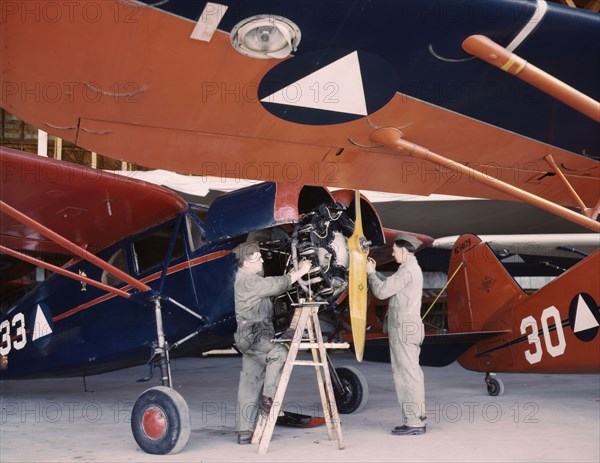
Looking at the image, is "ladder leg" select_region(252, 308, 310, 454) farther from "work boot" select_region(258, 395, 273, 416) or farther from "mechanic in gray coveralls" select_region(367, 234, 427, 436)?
"mechanic in gray coveralls" select_region(367, 234, 427, 436)

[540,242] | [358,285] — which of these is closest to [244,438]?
[358,285]

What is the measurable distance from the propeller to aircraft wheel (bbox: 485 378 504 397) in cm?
300

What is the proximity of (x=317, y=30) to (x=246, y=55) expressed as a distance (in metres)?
0.29

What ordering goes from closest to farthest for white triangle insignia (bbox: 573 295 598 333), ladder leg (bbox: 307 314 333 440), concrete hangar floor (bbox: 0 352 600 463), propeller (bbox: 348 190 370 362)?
concrete hangar floor (bbox: 0 352 600 463)
propeller (bbox: 348 190 370 362)
ladder leg (bbox: 307 314 333 440)
white triangle insignia (bbox: 573 295 598 333)

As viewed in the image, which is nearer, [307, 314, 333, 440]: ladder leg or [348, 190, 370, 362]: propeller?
[348, 190, 370, 362]: propeller

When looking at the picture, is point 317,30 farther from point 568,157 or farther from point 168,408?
point 168,408

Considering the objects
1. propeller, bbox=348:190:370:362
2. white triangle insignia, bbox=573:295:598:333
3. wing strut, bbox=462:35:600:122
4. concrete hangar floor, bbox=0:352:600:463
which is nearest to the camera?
wing strut, bbox=462:35:600:122

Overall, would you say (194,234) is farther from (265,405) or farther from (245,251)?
(265,405)

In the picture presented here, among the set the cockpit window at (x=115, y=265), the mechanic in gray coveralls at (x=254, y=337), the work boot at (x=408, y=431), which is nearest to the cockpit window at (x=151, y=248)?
the cockpit window at (x=115, y=265)

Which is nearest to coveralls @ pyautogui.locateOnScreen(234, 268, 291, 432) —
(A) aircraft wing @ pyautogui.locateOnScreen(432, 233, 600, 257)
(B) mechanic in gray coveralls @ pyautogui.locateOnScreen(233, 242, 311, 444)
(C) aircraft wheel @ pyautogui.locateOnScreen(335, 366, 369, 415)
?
(B) mechanic in gray coveralls @ pyautogui.locateOnScreen(233, 242, 311, 444)

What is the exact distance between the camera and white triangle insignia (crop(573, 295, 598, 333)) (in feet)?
16.2

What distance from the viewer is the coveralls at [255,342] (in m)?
3.98

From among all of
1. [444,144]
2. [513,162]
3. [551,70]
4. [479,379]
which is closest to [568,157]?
[513,162]

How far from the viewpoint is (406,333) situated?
446 centimetres
